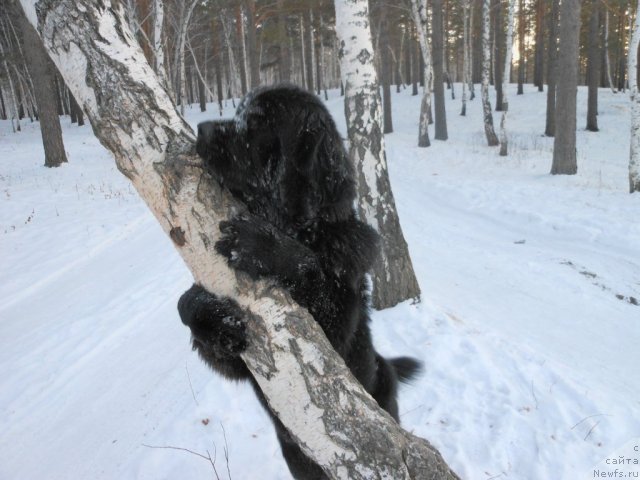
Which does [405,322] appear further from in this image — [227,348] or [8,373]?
[8,373]

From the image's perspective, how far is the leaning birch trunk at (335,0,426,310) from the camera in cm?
414

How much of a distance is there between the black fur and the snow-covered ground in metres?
1.57

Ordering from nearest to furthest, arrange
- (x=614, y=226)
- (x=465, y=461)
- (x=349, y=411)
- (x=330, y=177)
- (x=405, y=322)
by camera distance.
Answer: (x=349, y=411) < (x=330, y=177) < (x=465, y=461) < (x=405, y=322) < (x=614, y=226)

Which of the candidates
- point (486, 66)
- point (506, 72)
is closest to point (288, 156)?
point (506, 72)

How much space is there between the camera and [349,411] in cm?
131

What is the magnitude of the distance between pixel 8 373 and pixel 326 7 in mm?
25127

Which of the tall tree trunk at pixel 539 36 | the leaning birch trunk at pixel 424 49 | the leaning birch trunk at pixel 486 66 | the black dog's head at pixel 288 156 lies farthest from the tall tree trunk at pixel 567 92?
the tall tree trunk at pixel 539 36

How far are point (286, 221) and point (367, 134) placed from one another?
2818 millimetres

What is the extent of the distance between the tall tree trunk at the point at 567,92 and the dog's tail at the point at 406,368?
35.0ft

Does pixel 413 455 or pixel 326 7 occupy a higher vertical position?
pixel 326 7

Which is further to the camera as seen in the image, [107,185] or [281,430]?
[107,185]

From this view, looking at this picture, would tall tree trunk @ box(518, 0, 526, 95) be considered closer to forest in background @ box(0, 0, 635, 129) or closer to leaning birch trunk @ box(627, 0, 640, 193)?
forest in background @ box(0, 0, 635, 129)

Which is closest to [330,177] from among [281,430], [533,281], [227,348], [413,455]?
[227,348]

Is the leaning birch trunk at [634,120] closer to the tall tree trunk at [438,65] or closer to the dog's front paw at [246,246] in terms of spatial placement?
the tall tree trunk at [438,65]
